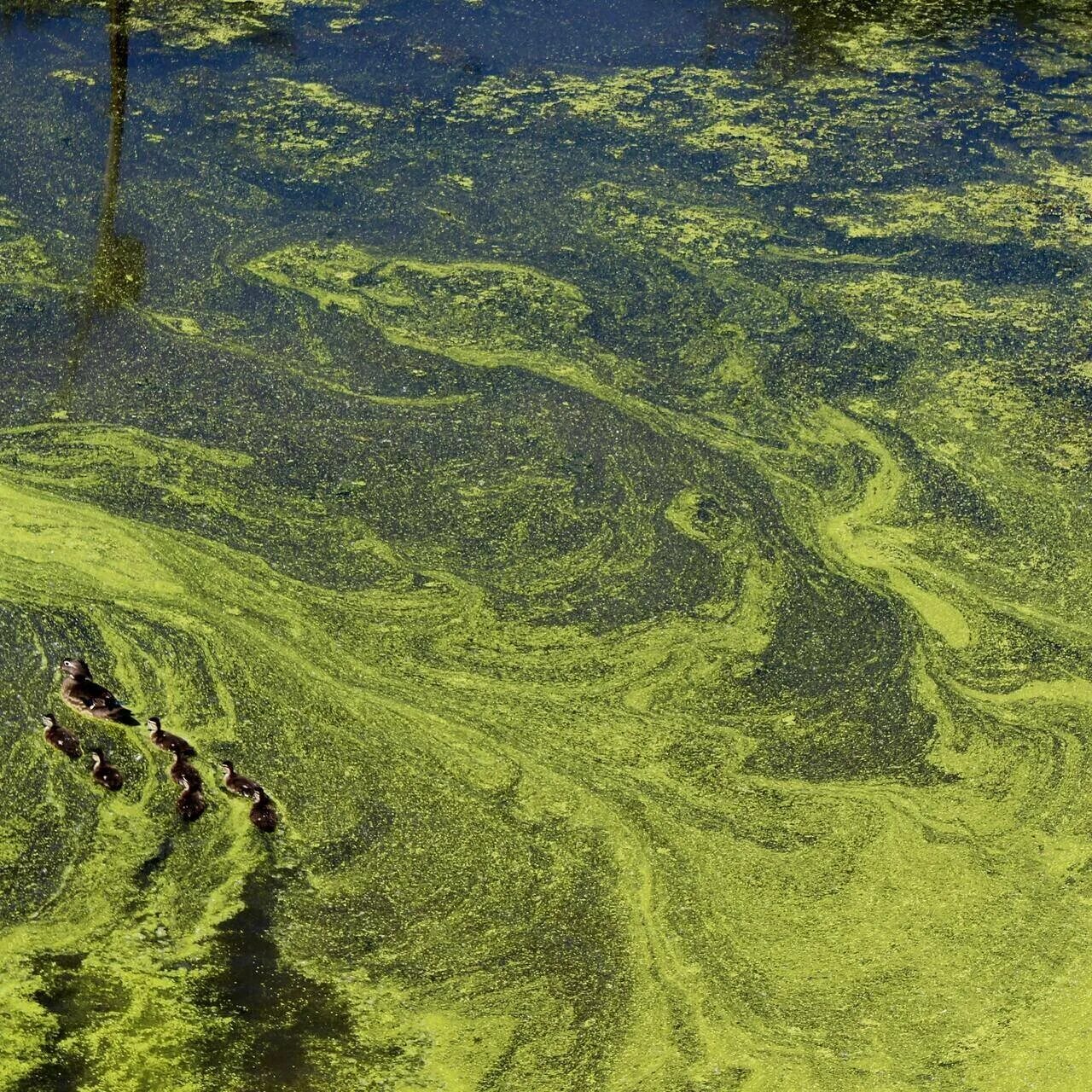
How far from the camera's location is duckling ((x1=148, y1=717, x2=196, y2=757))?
2.61m

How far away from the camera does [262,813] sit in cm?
252

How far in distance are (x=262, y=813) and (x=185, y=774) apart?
6.3 inches

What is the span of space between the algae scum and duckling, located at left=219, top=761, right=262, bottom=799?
7cm

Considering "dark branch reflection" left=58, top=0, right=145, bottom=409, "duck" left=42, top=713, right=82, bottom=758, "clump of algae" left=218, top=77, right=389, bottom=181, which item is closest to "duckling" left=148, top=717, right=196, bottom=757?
"duck" left=42, top=713, right=82, bottom=758

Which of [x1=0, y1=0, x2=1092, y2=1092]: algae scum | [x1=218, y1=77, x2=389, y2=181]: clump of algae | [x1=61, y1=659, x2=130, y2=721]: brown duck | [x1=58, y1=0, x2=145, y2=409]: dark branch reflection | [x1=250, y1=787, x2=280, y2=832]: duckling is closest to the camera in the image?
[x1=0, y1=0, x2=1092, y2=1092]: algae scum

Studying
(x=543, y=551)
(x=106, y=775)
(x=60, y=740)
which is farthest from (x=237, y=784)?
(x=543, y=551)

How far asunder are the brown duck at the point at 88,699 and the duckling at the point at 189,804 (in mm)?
235

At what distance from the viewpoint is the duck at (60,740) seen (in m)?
2.60

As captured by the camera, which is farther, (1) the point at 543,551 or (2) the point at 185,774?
(1) the point at 543,551

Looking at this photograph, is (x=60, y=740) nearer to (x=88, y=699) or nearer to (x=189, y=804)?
(x=88, y=699)

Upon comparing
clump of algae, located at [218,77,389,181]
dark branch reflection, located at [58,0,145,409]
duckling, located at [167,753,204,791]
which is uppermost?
clump of algae, located at [218,77,389,181]

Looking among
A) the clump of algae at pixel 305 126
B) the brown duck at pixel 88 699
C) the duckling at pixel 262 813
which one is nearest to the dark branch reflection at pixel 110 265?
the clump of algae at pixel 305 126

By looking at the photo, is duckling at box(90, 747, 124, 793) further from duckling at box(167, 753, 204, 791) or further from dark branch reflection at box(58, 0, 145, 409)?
dark branch reflection at box(58, 0, 145, 409)

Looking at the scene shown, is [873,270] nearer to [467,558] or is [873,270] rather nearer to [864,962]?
[467,558]
